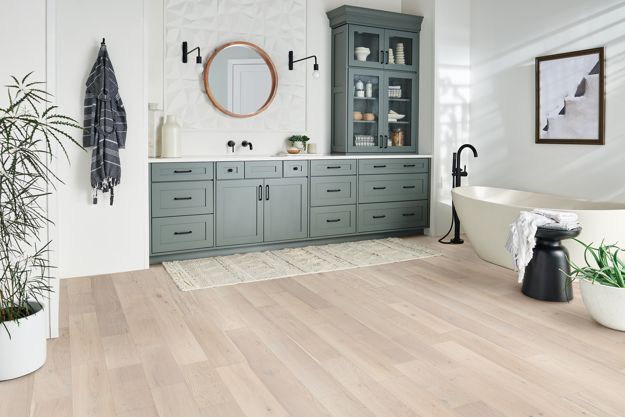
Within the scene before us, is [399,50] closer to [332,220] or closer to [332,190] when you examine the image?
[332,190]

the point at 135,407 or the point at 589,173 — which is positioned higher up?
the point at 589,173

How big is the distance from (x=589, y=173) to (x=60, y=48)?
4448mm

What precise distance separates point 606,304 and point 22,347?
9.82 feet

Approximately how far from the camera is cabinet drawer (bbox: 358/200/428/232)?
5.70 meters

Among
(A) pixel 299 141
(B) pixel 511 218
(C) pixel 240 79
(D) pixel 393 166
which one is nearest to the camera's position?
(B) pixel 511 218

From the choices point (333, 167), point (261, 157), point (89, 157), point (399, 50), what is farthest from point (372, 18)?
point (89, 157)

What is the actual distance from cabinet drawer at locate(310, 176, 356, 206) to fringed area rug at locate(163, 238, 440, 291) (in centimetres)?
43

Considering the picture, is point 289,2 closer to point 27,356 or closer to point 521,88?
point 521,88

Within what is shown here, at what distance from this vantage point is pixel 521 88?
18.3 feet

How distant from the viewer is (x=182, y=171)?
15.4 ft

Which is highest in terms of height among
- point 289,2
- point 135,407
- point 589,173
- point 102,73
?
point 289,2

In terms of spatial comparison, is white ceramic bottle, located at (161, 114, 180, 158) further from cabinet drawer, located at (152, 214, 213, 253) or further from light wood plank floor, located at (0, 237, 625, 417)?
light wood plank floor, located at (0, 237, 625, 417)

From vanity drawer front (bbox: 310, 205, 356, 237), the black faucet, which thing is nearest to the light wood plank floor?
vanity drawer front (bbox: 310, 205, 356, 237)

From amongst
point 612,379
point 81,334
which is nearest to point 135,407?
point 81,334
